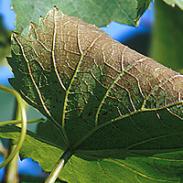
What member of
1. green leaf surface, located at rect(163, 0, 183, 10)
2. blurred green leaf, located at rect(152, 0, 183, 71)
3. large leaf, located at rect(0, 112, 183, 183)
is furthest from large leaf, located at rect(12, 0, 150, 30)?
blurred green leaf, located at rect(152, 0, 183, 71)

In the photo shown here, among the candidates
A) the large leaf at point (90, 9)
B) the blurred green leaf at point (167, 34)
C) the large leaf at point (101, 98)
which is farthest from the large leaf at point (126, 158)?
the blurred green leaf at point (167, 34)

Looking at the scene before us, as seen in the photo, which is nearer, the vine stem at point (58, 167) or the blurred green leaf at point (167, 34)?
the vine stem at point (58, 167)

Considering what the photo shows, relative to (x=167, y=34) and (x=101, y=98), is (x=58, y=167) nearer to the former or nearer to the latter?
(x=101, y=98)

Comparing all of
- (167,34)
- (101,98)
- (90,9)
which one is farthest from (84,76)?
(167,34)

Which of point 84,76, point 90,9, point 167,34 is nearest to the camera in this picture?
point 84,76

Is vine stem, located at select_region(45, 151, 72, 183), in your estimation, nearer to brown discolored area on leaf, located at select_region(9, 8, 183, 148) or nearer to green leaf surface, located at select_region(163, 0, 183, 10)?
brown discolored area on leaf, located at select_region(9, 8, 183, 148)

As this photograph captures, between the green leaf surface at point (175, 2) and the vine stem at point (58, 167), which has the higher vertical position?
the green leaf surface at point (175, 2)

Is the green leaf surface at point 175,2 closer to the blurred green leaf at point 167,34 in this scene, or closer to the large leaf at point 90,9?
the large leaf at point 90,9
